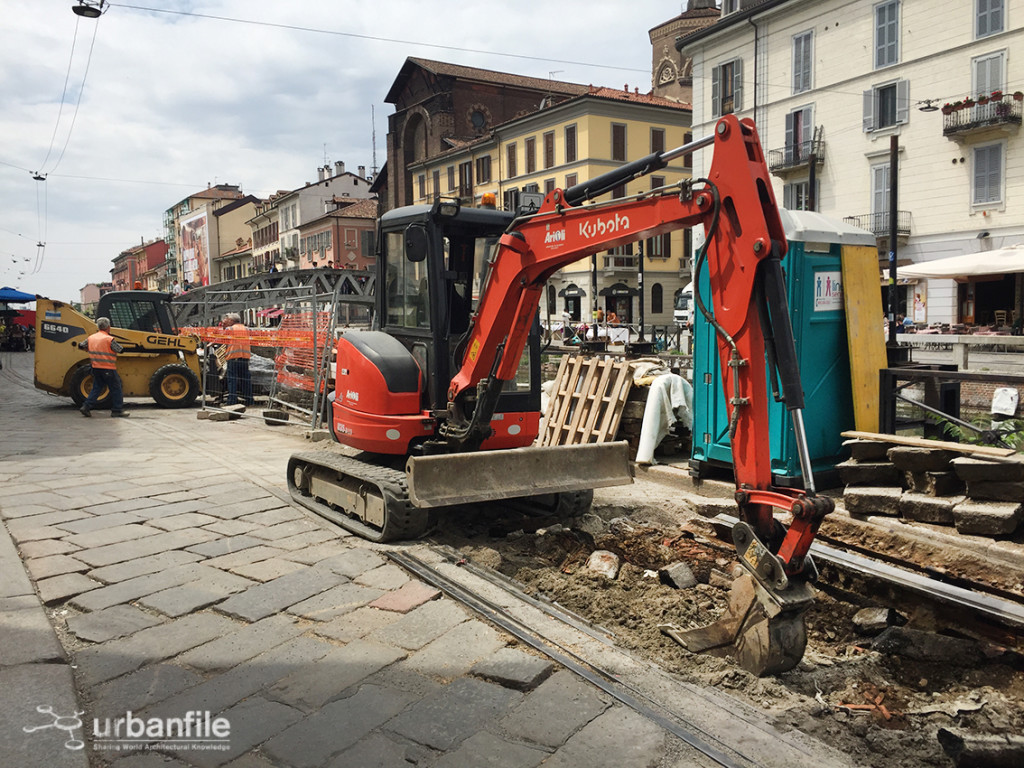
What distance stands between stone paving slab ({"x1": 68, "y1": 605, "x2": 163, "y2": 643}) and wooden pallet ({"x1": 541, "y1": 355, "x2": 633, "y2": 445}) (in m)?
5.46

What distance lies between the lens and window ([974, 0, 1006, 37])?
22969 mm

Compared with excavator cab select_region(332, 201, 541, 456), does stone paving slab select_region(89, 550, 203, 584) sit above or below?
below

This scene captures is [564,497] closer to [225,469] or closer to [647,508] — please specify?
[647,508]

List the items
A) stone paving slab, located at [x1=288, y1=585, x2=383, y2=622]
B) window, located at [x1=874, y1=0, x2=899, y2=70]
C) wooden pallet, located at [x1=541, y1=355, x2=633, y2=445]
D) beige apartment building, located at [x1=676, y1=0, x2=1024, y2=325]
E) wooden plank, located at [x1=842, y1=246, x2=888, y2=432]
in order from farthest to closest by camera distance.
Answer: window, located at [x1=874, y1=0, x2=899, y2=70] < beige apartment building, located at [x1=676, y1=0, x2=1024, y2=325] < wooden pallet, located at [x1=541, y1=355, x2=633, y2=445] < wooden plank, located at [x1=842, y1=246, x2=888, y2=432] < stone paving slab, located at [x1=288, y1=585, x2=383, y2=622]

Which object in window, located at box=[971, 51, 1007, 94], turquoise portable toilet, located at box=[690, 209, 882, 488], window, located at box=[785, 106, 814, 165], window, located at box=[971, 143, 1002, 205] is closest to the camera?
turquoise portable toilet, located at box=[690, 209, 882, 488]

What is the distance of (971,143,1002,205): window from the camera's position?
23.5 m

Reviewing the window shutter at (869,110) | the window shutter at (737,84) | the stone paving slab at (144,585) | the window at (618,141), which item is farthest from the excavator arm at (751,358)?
the window at (618,141)

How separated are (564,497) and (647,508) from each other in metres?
1.11

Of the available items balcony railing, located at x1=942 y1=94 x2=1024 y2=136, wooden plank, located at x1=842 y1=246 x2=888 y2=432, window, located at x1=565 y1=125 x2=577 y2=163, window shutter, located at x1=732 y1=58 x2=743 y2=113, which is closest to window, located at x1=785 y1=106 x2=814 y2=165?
window shutter, located at x1=732 y1=58 x2=743 y2=113

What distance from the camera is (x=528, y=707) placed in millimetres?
3330

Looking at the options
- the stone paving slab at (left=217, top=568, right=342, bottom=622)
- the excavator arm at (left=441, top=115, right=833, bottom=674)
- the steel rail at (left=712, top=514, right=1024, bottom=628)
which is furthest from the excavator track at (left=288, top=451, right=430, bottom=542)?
the steel rail at (left=712, top=514, right=1024, bottom=628)

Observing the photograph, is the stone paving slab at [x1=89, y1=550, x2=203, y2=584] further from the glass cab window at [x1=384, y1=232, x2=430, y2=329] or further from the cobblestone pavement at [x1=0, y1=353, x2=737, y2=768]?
the glass cab window at [x1=384, y1=232, x2=430, y2=329]

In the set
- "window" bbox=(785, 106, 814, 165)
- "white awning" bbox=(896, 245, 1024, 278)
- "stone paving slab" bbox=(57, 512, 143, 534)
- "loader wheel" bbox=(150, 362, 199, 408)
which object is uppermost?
"window" bbox=(785, 106, 814, 165)

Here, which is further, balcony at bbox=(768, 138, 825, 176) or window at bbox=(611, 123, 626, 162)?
window at bbox=(611, 123, 626, 162)
